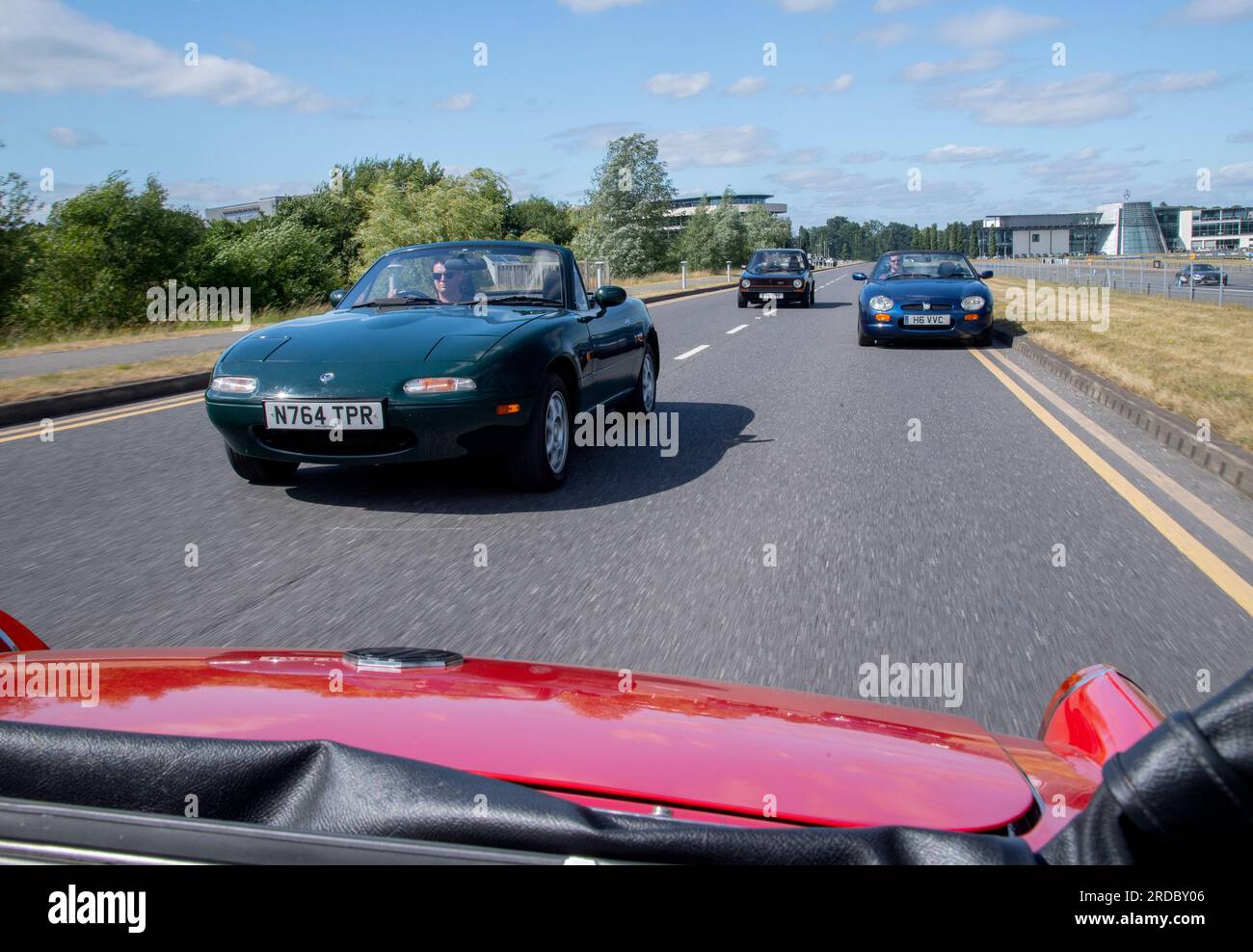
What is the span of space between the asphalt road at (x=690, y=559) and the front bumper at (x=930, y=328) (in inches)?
309

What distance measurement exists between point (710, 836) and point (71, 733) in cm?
80

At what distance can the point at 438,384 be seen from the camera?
5.81 meters

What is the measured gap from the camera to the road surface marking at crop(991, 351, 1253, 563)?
545 cm

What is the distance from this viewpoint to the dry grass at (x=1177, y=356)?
929 cm

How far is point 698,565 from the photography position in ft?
16.0

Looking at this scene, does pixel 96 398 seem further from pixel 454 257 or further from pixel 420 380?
pixel 420 380

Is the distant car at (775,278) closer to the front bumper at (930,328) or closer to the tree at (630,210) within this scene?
the front bumper at (930,328)

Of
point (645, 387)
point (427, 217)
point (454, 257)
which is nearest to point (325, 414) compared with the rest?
point (454, 257)

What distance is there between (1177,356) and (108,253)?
3450 centimetres

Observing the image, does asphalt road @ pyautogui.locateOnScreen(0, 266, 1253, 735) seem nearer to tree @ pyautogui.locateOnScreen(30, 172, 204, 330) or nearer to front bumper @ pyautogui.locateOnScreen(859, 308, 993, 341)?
front bumper @ pyautogui.locateOnScreen(859, 308, 993, 341)

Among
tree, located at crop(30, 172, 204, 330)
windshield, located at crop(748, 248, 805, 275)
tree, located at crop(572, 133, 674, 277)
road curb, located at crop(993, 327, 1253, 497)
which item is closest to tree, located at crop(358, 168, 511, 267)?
tree, located at crop(572, 133, 674, 277)

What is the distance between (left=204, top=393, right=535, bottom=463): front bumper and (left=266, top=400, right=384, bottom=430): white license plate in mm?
60

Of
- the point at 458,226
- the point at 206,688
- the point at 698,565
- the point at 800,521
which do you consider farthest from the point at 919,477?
the point at 458,226
